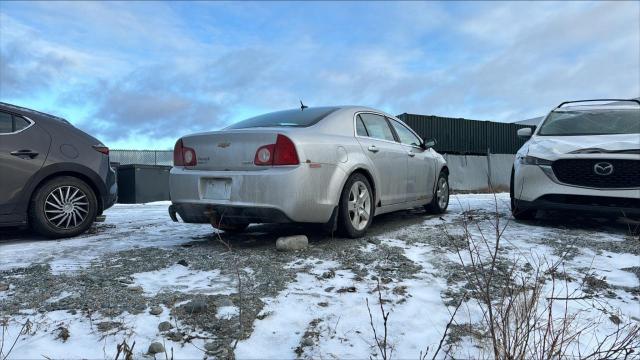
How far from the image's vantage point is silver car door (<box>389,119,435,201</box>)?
5.82 metres

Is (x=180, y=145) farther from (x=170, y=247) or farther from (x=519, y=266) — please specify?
(x=519, y=266)

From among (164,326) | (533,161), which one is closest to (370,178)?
(533,161)

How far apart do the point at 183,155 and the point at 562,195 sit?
4.09 meters

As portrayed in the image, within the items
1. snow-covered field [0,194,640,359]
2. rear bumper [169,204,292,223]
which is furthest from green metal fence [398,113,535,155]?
rear bumper [169,204,292,223]

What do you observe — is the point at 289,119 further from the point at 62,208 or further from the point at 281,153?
the point at 62,208

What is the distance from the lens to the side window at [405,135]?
5.92 metres

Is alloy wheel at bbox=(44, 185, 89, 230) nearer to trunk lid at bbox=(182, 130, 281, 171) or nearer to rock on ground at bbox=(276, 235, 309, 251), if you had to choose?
trunk lid at bbox=(182, 130, 281, 171)

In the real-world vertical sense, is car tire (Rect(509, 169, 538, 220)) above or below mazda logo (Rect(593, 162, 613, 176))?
below

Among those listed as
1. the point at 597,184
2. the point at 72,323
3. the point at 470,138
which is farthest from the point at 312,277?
the point at 470,138

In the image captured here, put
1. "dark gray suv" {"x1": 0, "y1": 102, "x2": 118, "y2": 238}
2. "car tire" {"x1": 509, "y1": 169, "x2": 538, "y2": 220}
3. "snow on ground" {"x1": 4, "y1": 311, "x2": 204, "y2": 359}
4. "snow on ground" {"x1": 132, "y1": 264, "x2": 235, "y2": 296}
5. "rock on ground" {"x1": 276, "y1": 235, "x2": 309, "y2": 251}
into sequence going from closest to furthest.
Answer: "snow on ground" {"x1": 4, "y1": 311, "x2": 204, "y2": 359} < "snow on ground" {"x1": 132, "y1": 264, "x2": 235, "y2": 296} < "rock on ground" {"x1": 276, "y1": 235, "x2": 309, "y2": 251} < "dark gray suv" {"x1": 0, "y1": 102, "x2": 118, "y2": 238} < "car tire" {"x1": 509, "y1": 169, "x2": 538, "y2": 220}

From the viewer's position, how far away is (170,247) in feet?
15.4

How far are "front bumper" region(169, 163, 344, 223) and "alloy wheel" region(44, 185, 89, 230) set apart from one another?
1.71 metres

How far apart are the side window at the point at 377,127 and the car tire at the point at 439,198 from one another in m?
1.36

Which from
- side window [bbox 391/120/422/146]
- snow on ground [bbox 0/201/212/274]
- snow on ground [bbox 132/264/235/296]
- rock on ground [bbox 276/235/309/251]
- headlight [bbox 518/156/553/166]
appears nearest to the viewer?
snow on ground [bbox 132/264/235/296]
